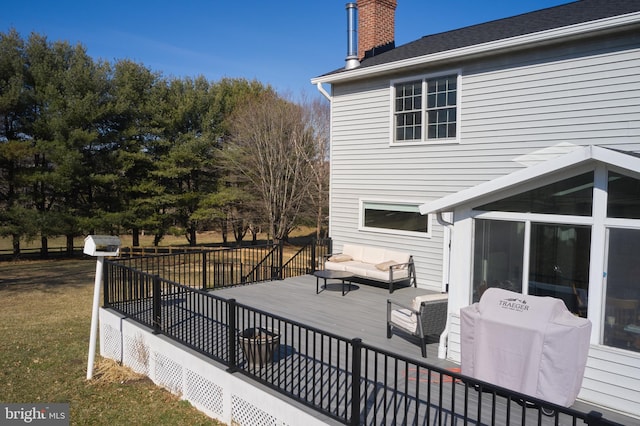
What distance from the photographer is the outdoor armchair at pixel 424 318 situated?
593cm

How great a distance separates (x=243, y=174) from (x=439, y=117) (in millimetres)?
19657

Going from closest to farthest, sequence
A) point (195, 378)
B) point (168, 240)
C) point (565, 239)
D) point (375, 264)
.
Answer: point (565, 239)
point (195, 378)
point (375, 264)
point (168, 240)

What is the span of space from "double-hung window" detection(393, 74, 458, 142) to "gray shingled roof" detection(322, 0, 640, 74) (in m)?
0.65

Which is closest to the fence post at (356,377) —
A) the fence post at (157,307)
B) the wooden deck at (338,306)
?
the wooden deck at (338,306)

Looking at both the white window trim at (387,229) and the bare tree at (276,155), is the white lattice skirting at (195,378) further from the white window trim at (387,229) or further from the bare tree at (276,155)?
the bare tree at (276,155)

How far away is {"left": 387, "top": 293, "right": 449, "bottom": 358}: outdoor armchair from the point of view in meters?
5.93

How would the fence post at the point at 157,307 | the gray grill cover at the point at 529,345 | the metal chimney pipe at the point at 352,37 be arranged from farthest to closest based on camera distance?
the metal chimney pipe at the point at 352,37, the fence post at the point at 157,307, the gray grill cover at the point at 529,345

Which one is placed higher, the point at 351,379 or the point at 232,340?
the point at 232,340

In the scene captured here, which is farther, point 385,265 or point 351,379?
point 385,265

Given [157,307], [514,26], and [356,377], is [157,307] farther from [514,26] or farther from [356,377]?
[514,26]

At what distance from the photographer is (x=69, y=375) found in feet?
23.2

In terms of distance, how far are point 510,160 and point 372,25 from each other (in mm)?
6012

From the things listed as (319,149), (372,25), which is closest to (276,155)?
(319,149)

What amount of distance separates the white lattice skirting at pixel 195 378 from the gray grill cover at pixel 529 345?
177 centimetres
